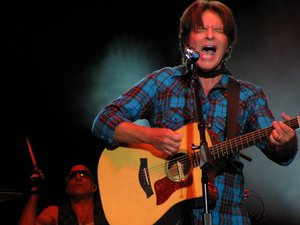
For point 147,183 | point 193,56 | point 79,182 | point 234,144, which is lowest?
point 79,182

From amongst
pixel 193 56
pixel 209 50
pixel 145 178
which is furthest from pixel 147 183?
pixel 209 50

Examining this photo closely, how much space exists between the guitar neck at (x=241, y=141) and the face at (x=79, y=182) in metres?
3.68

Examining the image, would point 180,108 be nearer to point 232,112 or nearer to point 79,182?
point 232,112

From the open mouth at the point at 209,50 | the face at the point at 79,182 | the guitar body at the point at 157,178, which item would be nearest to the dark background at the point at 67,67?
the face at the point at 79,182

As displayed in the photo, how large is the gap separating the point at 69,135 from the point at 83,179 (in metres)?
1.10

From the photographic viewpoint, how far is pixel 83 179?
21.0 ft

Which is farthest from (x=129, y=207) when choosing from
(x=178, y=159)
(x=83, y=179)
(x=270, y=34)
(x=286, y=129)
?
(x=270, y=34)

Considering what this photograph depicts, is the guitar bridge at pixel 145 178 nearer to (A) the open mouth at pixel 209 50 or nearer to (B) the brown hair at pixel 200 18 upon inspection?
(A) the open mouth at pixel 209 50

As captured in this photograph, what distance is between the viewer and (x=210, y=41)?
3.36 metres

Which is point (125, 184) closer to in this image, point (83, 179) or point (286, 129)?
point (286, 129)

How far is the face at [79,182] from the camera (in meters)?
6.33

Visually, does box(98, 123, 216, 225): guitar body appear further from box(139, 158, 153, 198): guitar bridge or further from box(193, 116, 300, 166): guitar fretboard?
box(193, 116, 300, 166): guitar fretboard

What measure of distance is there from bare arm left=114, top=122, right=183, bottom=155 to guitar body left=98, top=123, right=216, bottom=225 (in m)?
0.11

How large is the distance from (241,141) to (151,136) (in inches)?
23.0
